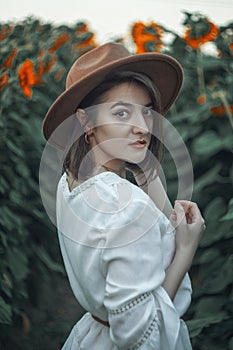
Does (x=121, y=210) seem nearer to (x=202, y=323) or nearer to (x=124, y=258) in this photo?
(x=124, y=258)

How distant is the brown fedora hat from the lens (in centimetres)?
167

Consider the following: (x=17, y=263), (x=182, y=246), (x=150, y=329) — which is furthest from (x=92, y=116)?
(x=17, y=263)

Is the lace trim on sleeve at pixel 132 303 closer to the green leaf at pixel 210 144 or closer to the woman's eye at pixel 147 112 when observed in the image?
the woman's eye at pixel 147 112

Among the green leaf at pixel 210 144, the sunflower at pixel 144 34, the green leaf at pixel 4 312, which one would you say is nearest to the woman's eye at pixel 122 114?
the green leaf at pixel 210 144

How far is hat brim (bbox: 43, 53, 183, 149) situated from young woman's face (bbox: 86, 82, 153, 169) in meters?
0.04

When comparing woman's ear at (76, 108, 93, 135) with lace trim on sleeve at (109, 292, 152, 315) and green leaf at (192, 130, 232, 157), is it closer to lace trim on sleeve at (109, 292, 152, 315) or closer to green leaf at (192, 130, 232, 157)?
lace trim on sleeve at (109, 292, 152, 315)

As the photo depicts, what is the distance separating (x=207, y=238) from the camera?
2781 millimetres

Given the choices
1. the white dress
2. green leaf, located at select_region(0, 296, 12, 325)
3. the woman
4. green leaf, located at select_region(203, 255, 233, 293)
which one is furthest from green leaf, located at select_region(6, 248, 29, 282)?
the white dress

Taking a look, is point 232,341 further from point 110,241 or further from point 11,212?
point 11,212

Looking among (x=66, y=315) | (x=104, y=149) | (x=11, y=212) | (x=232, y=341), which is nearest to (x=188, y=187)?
(x=104, y=149)

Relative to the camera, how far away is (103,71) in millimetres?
1649

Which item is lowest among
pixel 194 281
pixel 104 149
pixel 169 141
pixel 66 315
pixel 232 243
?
pixel 66 315

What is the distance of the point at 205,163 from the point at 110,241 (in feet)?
5.31

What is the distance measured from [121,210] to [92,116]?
23 centimetres
